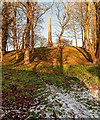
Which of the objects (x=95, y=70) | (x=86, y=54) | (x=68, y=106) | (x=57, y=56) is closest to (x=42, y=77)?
(x=95, y=70)

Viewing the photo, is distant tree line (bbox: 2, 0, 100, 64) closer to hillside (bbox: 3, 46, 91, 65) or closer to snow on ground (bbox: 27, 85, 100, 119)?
hillside (bbox: 3, 46, 91, 65)

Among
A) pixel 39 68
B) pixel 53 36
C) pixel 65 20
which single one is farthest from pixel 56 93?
pixel 53 36

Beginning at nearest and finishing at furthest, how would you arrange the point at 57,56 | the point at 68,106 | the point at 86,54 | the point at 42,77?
the point at 68,106
the point at 42,77
the point at 57,56
the point at 86,54

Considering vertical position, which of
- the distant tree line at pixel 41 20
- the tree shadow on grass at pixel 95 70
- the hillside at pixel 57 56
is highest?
the distant tree line at pixel 41 20

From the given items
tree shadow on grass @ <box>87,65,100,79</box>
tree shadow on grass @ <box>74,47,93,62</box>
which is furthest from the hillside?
tree shadow on grass @ <box>87,65,100,79</box>

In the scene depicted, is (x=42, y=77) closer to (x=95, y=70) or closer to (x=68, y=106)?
(x=95, y=70)

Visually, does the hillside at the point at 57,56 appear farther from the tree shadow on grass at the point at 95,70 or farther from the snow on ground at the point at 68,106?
the snow on ground at the point at 68,106

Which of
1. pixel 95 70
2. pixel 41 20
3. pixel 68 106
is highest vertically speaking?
pixel 41 20

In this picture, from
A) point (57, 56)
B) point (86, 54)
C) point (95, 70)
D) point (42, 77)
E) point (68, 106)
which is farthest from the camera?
point (86, 54)

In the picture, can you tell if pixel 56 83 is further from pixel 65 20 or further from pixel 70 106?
pixel 65 20

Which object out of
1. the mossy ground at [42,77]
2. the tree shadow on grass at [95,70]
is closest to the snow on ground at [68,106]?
the mossy ground at [42,77]

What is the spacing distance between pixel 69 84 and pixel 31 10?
338 inches

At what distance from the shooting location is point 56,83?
39.0 ft

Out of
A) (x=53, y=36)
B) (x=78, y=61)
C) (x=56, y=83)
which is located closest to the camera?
(x=56, y=83)
